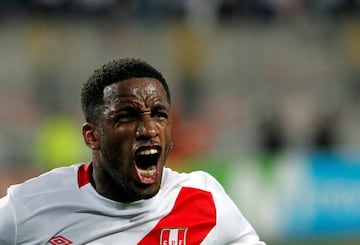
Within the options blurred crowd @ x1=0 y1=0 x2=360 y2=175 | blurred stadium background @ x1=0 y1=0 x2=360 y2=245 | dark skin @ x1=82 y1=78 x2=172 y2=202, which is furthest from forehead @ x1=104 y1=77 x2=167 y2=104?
blurred crowd @ x1=0 y1=0 x2=360 y2=175

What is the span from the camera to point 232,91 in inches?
566

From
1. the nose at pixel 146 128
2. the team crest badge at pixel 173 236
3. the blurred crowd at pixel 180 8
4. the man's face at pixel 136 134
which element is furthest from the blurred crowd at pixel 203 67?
the nose at pixel 146 128

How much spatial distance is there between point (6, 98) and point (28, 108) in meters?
0.39

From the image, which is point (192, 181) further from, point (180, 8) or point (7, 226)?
point (180, 8)

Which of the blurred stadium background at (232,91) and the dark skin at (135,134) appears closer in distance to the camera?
the dark skin at (135,134)

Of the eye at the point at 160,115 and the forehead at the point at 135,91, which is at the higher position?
the forehead at the point at 135,91

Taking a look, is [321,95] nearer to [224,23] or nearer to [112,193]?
[224,23]

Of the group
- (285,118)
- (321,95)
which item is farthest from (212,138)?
(321,95)

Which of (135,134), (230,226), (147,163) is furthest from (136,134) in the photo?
(230,226)

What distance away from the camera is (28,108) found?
13.3m

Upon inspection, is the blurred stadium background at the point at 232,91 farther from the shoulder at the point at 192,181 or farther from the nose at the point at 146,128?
the nose at the point at 146,128

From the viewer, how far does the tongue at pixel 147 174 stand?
4020 mm

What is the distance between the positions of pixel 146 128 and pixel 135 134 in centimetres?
5

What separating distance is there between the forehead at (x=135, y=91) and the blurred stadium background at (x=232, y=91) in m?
7.80
